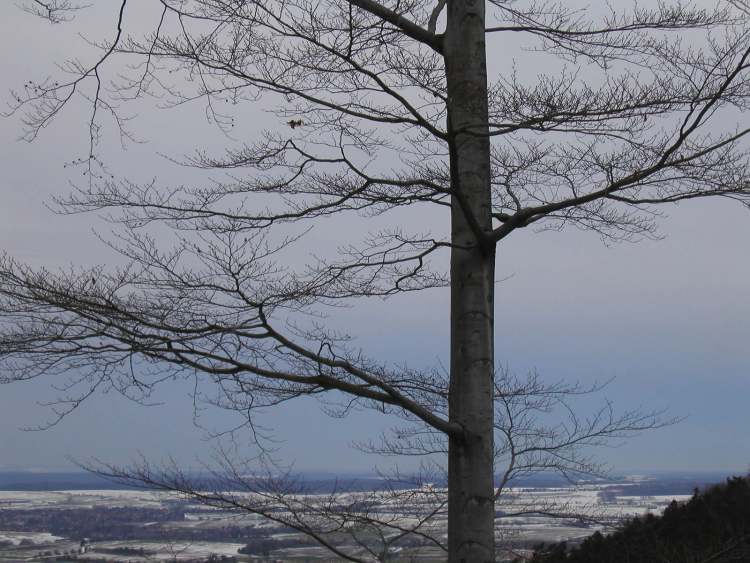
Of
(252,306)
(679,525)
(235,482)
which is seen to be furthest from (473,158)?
(679,525)

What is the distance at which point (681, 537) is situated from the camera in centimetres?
603

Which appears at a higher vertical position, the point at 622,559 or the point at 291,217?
the point at 291,217

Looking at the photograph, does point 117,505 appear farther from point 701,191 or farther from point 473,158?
point 701,191

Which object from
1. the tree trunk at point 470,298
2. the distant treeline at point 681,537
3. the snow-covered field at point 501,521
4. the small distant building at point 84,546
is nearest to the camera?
the tree trunk at point 470,298

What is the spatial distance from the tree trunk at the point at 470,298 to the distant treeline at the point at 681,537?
167cm

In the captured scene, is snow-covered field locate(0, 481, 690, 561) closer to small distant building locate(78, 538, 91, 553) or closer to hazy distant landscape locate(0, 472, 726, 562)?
hazy distant landscape locate(0, 472, 726, 562)

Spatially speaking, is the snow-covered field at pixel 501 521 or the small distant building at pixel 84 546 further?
the small distant building at pixel 84 546

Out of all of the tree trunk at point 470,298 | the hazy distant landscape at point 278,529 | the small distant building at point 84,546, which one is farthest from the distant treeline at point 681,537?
the small distant building at point 84,546

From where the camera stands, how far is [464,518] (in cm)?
423

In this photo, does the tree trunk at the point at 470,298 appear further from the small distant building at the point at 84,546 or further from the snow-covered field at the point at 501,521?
the small distant building at the point at 84,546

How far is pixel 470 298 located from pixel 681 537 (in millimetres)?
2915

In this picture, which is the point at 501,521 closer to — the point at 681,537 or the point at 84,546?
the point at 681,537

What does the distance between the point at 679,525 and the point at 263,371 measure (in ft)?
12.2

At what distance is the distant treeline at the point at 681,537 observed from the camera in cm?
538
